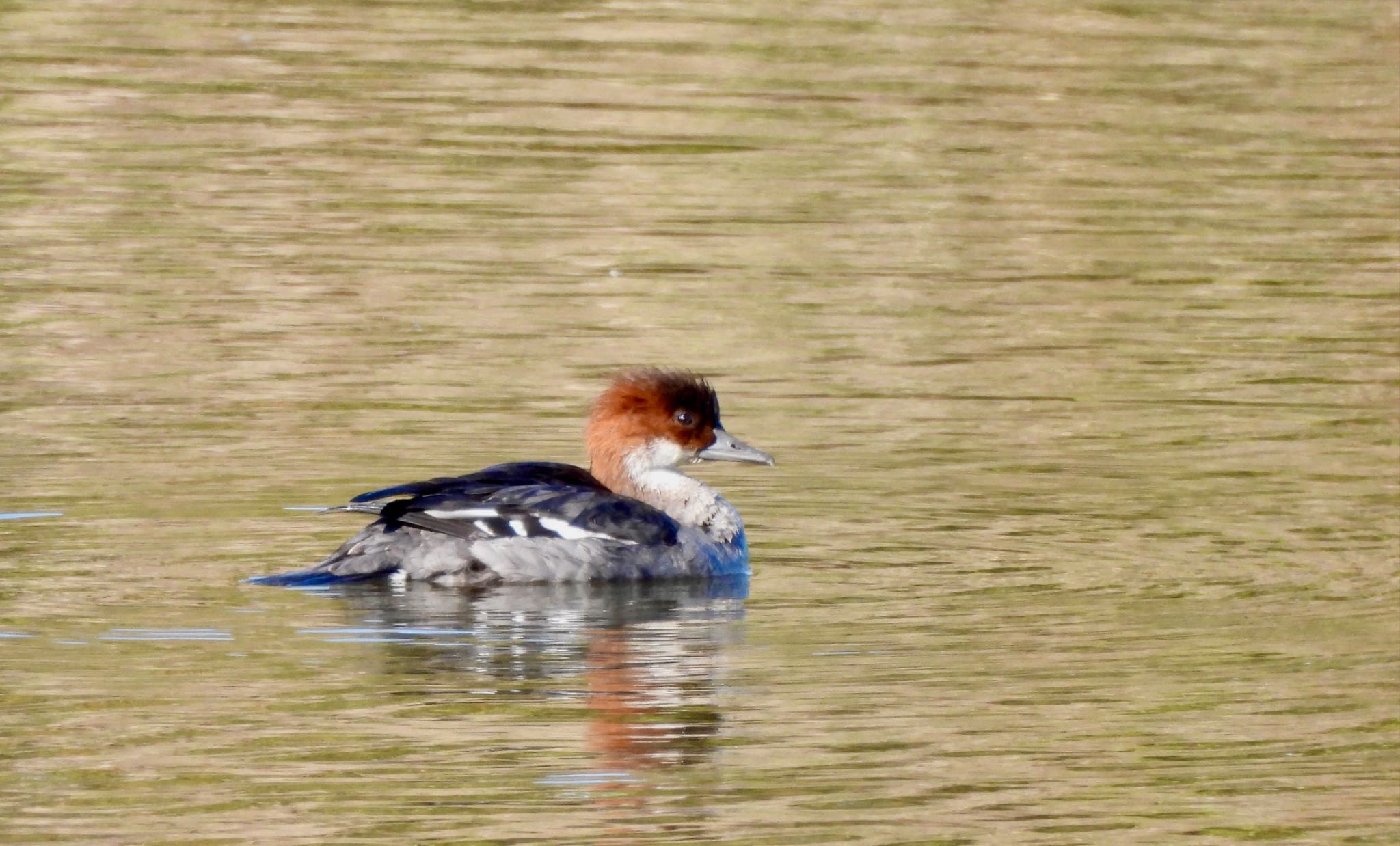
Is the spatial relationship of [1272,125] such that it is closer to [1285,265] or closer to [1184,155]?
[1184,155]

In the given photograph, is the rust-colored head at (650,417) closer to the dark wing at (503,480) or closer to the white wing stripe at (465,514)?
the dark wing at (503,480)

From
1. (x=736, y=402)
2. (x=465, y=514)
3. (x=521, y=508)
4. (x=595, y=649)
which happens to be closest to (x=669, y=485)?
(x=521, y=508)

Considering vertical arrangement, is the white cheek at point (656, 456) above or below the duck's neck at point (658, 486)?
above

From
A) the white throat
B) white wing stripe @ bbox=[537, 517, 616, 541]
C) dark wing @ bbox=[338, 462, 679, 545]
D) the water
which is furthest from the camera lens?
the white throat

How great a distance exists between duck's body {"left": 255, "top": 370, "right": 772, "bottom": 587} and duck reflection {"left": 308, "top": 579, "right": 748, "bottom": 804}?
3.2 inches

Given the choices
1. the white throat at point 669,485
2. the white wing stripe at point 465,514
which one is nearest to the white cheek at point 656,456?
the white throat at point 669,485

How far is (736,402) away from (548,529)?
3310 millimetres

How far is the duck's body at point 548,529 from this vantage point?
1022cm

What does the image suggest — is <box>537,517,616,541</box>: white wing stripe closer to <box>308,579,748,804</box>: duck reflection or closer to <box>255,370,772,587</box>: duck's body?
<box>255,370,772,587</box>: duck's body

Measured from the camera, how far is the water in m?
7.85

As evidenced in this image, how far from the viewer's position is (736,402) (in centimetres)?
1359

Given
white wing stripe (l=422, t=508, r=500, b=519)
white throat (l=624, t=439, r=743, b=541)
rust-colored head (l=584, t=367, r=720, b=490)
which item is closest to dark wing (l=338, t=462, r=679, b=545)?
white wing stripe (l=422, t=508, r=500, b=519)

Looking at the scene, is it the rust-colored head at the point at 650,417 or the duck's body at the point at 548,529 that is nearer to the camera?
the duck's body at the point at 548,529

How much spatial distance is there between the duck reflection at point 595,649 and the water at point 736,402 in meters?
0.03
